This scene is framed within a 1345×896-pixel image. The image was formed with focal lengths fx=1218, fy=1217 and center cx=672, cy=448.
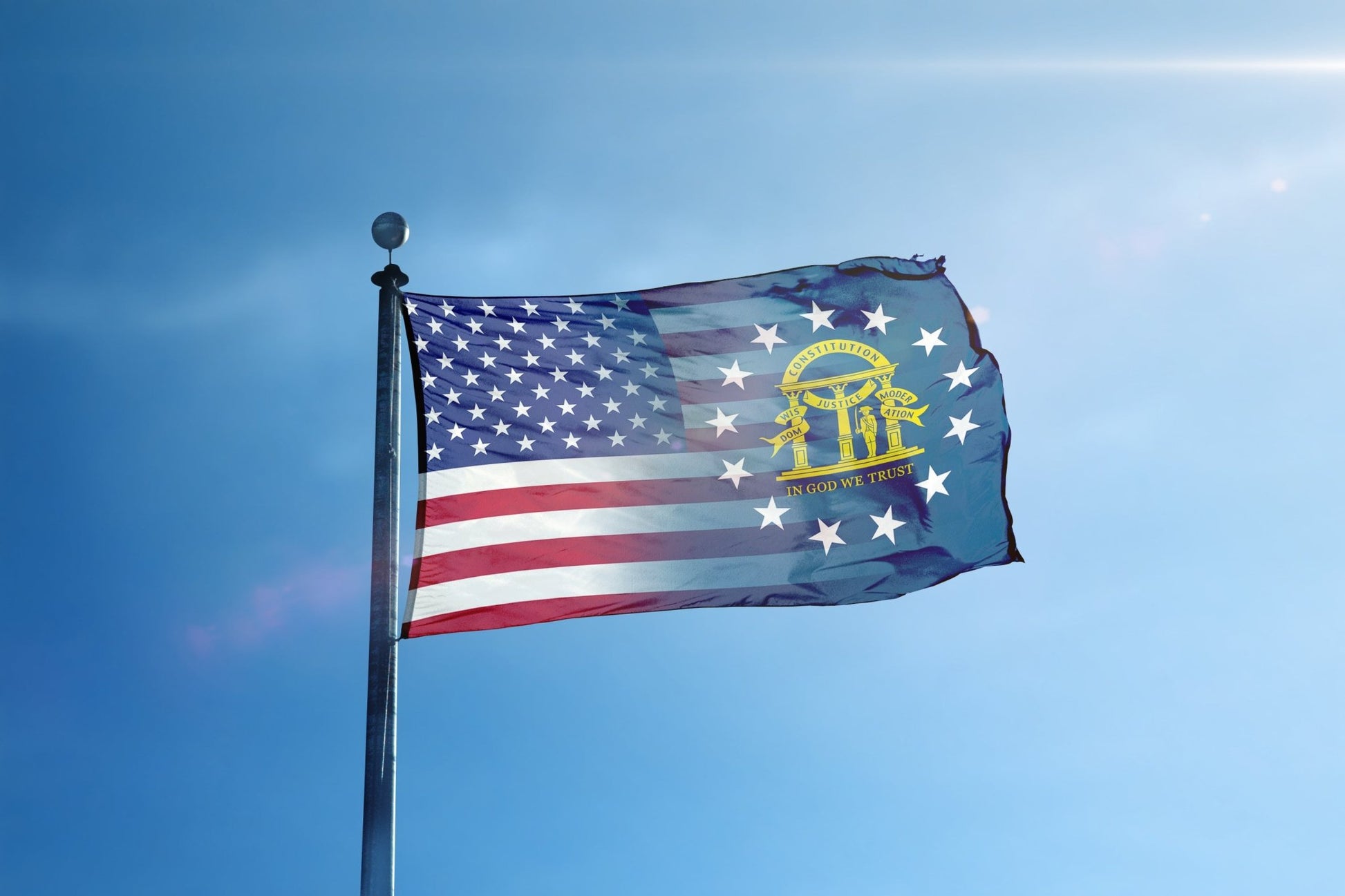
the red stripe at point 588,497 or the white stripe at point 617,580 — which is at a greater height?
the red stripe at point 588,497

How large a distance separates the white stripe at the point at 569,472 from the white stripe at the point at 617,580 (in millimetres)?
976

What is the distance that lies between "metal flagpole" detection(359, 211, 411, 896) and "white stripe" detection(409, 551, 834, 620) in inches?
34.6

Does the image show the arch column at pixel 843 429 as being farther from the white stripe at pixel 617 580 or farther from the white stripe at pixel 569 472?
the white stripe at pixel 617 580

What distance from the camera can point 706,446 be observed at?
44.1ft

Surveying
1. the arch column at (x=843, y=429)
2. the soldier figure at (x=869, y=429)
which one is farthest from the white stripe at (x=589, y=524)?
the soldier figure at (x=869, y=429)

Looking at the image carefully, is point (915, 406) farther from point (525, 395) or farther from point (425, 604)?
point (425, 604)

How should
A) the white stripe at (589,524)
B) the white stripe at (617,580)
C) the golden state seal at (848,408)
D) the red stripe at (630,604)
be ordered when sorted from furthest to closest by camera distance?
the golden state seal at (848,408), the white stripe at (589,524), the white stripe at (617,580), the red stripe at (630,604)

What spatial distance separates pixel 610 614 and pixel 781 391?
3539 mm

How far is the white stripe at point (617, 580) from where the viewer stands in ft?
36.9

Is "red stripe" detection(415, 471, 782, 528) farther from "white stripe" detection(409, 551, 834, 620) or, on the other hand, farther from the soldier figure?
the soldier figure

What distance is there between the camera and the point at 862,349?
1410 centimetres

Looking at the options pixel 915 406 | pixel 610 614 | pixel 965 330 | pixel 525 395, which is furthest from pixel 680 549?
pixel 965 330

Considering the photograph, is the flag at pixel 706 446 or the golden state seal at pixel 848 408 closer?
the flag at pixel 706 446

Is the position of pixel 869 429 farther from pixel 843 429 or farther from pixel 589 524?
pixel 589 524
